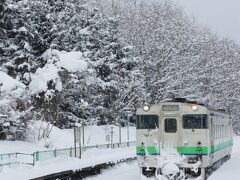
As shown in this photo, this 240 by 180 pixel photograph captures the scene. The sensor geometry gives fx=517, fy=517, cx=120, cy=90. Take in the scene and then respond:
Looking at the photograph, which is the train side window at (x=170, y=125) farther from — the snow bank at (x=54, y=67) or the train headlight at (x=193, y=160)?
the snow bank at (x=54, y=67)

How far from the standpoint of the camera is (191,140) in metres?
19.2

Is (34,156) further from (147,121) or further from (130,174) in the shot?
(147,121)

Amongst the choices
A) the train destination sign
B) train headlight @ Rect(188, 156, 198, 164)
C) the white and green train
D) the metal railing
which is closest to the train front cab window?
the white and green train

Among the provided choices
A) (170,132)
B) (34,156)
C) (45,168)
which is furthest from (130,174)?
(170,132)

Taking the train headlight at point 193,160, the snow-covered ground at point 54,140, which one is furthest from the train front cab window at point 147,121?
the snow-covered ground at point 54,140

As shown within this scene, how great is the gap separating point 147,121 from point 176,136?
1.25 m

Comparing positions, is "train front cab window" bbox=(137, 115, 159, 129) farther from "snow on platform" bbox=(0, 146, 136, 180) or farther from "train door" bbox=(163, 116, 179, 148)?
"snow on platform" bbox=(0, 146, 136, 180)

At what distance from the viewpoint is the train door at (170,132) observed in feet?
63.1

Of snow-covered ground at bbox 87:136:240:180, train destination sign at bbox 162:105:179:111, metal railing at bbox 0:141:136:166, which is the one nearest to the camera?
train destination sign at bbox 162:105:179:111

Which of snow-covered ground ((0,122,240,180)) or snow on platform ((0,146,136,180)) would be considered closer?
snow on platform ((0,146,136,180))

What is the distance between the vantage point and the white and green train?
62.1 ft

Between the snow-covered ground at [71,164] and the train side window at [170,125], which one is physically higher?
the train side window at [170,125]

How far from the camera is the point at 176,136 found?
63.3 ft

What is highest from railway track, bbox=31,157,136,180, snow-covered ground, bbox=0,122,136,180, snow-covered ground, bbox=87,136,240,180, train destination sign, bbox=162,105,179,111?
train destination sign, bbox=162,105,179,111
